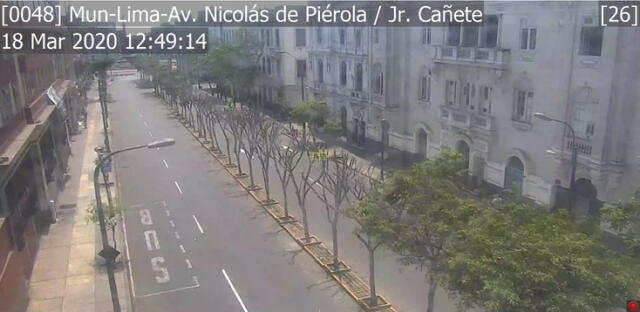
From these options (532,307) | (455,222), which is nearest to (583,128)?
(455,222)

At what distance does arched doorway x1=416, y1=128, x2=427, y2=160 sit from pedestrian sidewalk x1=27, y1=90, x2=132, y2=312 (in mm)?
21978

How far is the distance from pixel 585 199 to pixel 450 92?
37.6ft

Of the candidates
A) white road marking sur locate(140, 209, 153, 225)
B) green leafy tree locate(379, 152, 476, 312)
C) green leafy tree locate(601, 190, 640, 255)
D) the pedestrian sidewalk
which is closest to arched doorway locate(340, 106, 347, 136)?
white road marking sur locate(140, 209, 153, 225)

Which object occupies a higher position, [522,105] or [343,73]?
[343,73]

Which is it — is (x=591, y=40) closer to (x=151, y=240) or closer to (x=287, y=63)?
(x=151, y=240)

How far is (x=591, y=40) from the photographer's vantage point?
25.4m

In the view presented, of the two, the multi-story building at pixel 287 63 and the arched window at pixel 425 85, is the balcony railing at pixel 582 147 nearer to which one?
the arched window at pixel 425 85

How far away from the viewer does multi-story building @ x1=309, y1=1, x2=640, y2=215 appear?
24.8 m

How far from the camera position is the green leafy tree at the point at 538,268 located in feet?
37.4

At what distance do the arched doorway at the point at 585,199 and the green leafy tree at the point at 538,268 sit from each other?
13.9 m

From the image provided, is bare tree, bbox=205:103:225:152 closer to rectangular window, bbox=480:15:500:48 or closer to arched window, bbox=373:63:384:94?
arched window, bbox=373:63:384:94

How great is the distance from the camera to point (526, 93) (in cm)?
2980

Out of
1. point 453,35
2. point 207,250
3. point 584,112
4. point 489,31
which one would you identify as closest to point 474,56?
point 489,31

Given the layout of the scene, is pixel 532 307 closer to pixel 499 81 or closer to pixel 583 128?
pixel 583 128
